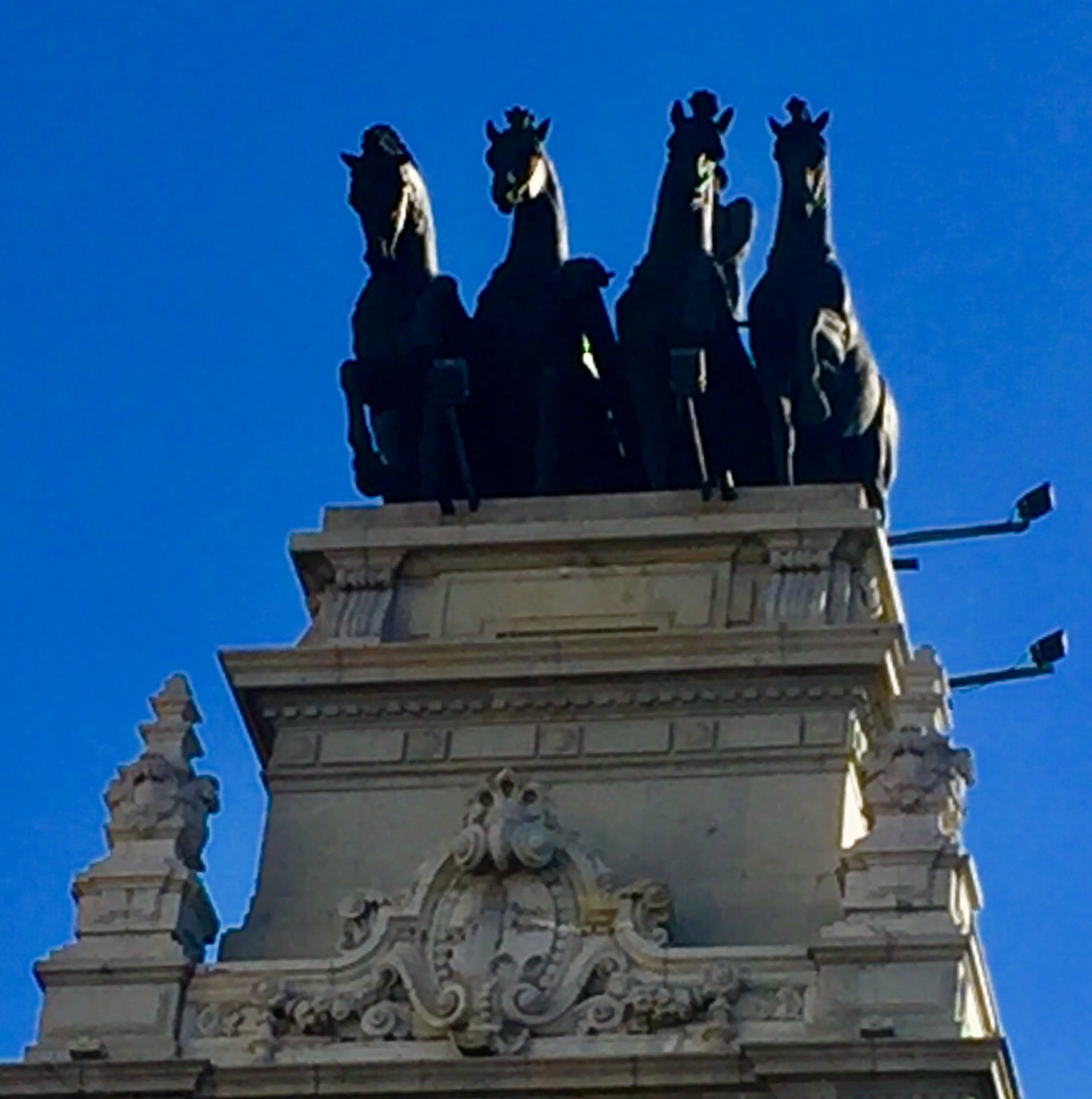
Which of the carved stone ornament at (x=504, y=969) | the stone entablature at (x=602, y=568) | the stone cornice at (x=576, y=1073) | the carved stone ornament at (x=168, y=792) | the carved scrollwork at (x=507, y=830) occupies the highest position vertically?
the stone entablature at (x=602, y=568)

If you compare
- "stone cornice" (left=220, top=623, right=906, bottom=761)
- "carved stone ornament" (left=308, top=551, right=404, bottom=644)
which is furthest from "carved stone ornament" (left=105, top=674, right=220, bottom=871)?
"carved stone ornament" (left=308, top=551, right=404, bottom=644)

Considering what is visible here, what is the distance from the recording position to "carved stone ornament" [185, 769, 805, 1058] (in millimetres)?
38719

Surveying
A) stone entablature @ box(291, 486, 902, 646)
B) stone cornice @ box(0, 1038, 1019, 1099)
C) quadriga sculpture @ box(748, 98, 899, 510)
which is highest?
quadriga sculpture @ box(748, 98, 899, 510)

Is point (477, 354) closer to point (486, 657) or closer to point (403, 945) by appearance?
point (486, 657)

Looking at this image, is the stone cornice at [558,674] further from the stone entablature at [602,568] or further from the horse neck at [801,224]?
the horse neck at [801,224]

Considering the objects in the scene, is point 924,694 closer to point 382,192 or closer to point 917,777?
point 917,777

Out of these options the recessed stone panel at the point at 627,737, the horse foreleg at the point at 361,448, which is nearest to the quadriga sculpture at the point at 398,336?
the horse foreleg at the point at 361,448

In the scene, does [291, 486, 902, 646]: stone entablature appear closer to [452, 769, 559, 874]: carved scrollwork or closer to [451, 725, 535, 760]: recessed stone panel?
[451, 725, 535, 760]: recessed stone panel

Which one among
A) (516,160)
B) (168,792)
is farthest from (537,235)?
(168,792)

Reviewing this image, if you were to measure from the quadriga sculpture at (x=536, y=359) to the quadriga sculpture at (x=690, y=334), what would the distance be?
1.89 ft

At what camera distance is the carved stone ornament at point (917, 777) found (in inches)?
1560

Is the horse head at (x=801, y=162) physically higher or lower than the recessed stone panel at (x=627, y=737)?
higher

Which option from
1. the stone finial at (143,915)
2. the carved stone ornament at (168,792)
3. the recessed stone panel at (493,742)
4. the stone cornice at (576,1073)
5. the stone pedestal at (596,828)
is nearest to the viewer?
the stone cornice at (576,1073)

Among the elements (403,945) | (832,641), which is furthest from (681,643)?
(403,945)
